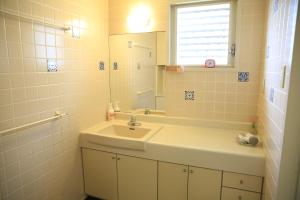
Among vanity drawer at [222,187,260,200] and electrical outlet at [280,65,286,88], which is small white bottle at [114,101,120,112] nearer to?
vanity drawer at [222,187,260,200]

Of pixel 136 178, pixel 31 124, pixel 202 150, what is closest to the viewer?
pixel 31 124

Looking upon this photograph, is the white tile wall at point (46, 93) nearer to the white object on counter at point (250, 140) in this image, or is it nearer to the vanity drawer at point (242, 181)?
the vanity drawer at point (242, 181)

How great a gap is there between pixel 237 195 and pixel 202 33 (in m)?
1.46

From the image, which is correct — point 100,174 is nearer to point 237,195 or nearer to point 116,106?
point 116,106

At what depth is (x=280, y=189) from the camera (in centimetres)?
103

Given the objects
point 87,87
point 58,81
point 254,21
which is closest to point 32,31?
point 58,81

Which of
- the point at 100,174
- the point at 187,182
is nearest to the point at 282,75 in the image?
the point at 187,182

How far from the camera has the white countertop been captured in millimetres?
1408

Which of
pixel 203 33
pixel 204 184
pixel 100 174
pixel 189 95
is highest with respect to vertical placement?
pixel 203 33

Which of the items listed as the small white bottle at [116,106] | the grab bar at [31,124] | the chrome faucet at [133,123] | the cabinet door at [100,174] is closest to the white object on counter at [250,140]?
the chrome faucet at [133,123]

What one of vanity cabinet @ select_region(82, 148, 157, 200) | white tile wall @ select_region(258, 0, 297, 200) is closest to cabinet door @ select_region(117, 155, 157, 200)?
vanity cabinet @ select_region(82, 148, 157, 200)

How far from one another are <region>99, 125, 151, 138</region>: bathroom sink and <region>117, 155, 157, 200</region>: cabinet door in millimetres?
357

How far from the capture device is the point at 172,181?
163 cm

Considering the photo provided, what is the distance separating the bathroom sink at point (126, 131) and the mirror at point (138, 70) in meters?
0.27
